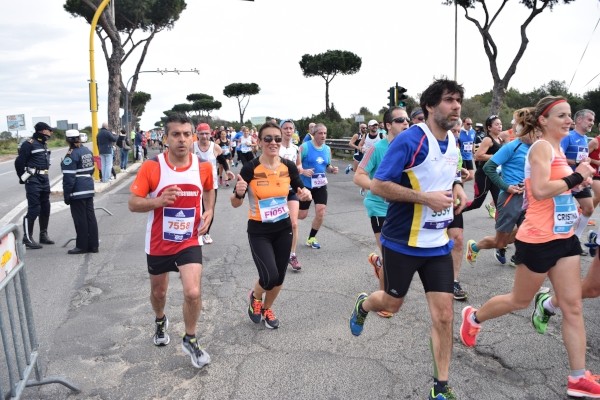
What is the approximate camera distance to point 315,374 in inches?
138

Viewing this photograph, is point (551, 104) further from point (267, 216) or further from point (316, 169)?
point (316, 169)

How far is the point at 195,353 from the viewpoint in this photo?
369 centimetres

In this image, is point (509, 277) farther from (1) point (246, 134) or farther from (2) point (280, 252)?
(1) point (246, 134)

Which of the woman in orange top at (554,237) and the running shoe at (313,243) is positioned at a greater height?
the woman in orange top at (554,237)

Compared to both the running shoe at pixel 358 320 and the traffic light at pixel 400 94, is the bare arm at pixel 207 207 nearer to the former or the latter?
the running shoe at pixel 358 320

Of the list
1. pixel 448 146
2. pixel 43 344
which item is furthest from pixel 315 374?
pixel 43 344

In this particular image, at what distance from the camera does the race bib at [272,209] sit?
14.6 ft

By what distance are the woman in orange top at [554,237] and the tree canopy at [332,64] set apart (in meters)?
44.3

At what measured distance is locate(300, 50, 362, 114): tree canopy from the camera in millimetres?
48000

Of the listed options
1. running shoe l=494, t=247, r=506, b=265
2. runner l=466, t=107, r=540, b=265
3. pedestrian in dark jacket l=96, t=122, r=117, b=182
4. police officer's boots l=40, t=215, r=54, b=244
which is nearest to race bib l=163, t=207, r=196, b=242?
runner l=466, t=107, r=540, b=265

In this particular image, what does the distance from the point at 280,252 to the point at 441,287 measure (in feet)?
5.67

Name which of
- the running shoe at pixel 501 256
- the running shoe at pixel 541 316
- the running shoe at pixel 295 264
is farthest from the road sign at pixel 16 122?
the running shoe at pixel 541 316

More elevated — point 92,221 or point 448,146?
point 448,146

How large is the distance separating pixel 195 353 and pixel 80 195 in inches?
184
